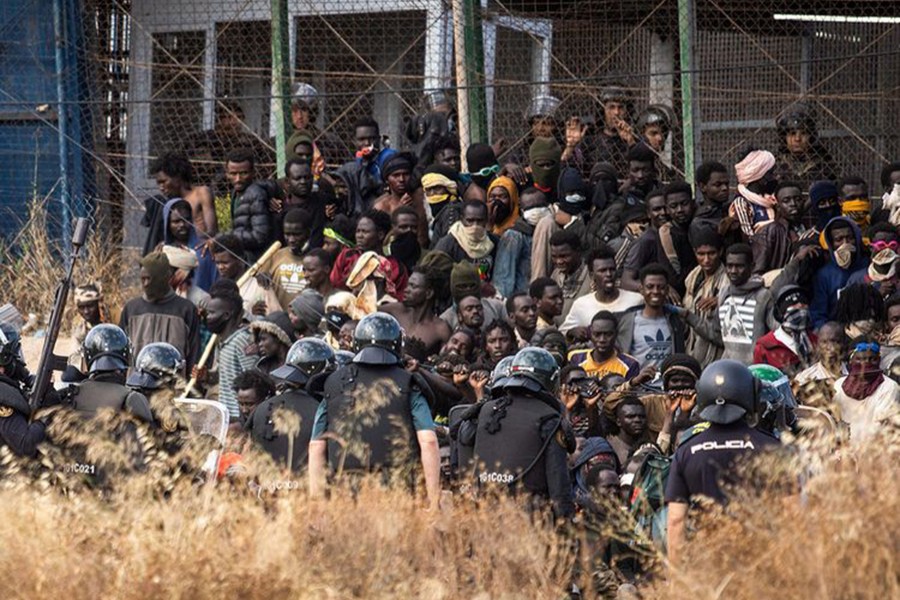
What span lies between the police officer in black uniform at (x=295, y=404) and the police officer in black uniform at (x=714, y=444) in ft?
7.75

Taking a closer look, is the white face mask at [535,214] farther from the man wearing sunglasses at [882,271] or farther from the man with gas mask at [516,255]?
the man wearing sunglasses at [882,271]

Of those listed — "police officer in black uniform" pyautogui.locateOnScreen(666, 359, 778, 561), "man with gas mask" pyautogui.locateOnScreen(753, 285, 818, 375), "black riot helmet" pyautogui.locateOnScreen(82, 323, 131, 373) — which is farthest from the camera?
"man with gas mask" pyautogui.locateOnScreen(753, 285, 818, 375)

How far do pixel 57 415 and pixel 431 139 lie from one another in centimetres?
630

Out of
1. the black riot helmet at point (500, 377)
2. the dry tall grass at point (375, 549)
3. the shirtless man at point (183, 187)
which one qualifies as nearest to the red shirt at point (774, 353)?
the black riot helmet at point (500, 377)

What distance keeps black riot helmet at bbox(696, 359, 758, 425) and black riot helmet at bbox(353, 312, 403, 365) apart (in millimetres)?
1977

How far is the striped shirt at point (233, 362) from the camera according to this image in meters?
13.1

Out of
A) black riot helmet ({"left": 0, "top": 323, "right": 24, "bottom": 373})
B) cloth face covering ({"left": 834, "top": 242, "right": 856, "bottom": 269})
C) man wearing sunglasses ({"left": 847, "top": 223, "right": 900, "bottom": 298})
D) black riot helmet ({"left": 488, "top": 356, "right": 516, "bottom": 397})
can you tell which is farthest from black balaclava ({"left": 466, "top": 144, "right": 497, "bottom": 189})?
black riot helmet ({"left": 0, "top": 323, "right": 24, "bottom": 373})

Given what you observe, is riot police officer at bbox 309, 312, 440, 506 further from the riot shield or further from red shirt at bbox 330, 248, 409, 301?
red shirt at bbox 330, 248, 409, 301

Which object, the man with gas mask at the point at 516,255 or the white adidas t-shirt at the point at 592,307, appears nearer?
the white adidas t-shirt at the point at 592,307

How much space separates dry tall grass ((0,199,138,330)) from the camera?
58.1 feet

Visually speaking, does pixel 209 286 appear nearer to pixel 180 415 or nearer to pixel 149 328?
pixel 149 328

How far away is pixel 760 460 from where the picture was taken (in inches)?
329

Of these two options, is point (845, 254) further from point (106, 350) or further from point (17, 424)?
point (17, 424)

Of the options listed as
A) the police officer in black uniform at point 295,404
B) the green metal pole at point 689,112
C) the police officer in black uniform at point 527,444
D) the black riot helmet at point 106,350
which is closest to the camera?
the police officer in black uniform at point 527,444
